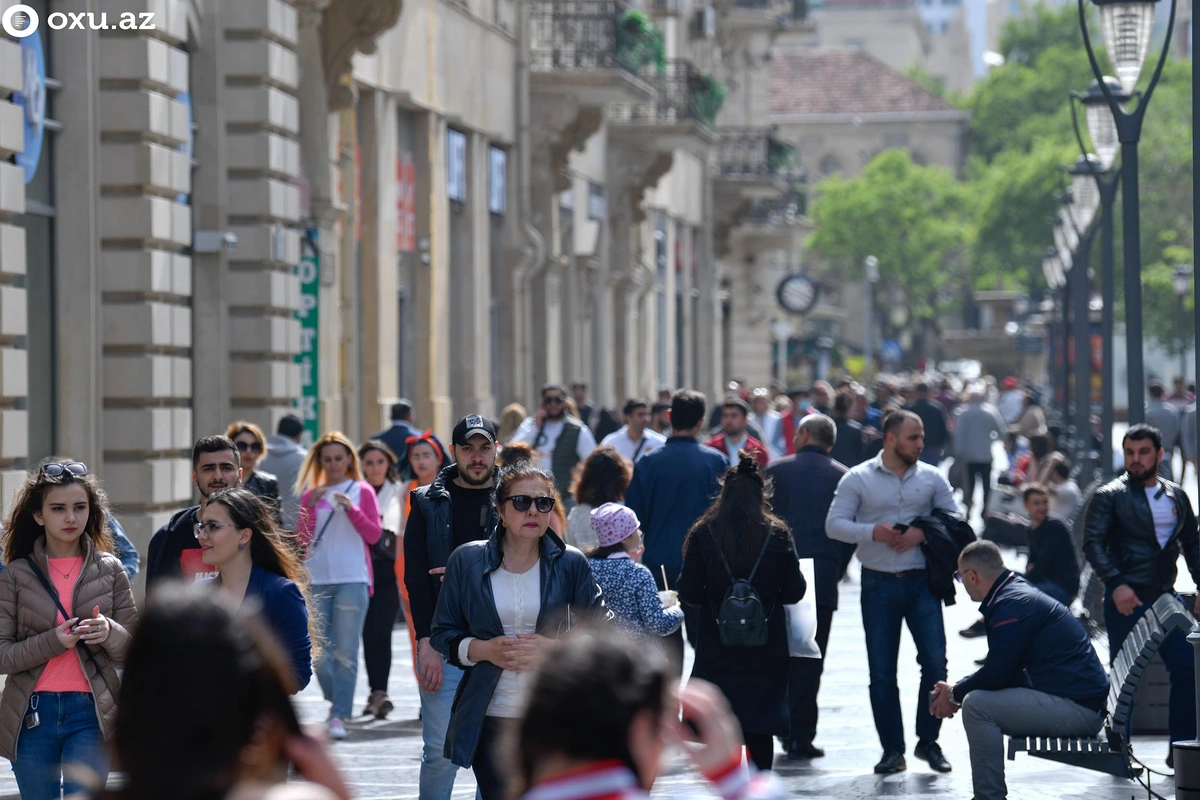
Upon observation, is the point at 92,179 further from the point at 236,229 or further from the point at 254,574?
the point at 254,574

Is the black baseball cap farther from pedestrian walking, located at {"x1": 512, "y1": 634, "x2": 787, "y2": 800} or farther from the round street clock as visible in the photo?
the round street clock

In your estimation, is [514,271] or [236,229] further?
[514,271]

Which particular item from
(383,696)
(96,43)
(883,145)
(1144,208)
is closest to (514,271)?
(96,43)

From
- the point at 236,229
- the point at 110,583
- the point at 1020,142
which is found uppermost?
the point at 1020,142

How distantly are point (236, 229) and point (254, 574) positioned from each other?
11.2 metres

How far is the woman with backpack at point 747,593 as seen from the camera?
8.85 metres

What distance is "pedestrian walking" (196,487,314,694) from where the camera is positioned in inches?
265

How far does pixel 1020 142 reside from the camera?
10725cm

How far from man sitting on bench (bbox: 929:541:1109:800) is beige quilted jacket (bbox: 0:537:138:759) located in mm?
3561

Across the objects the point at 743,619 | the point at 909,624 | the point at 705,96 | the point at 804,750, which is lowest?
the point at 804,750

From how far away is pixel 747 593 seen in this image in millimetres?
8797

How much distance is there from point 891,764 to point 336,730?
300 cm

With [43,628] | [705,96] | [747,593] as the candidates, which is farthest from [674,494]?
[705,96]

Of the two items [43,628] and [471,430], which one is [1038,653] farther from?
[43,628]
